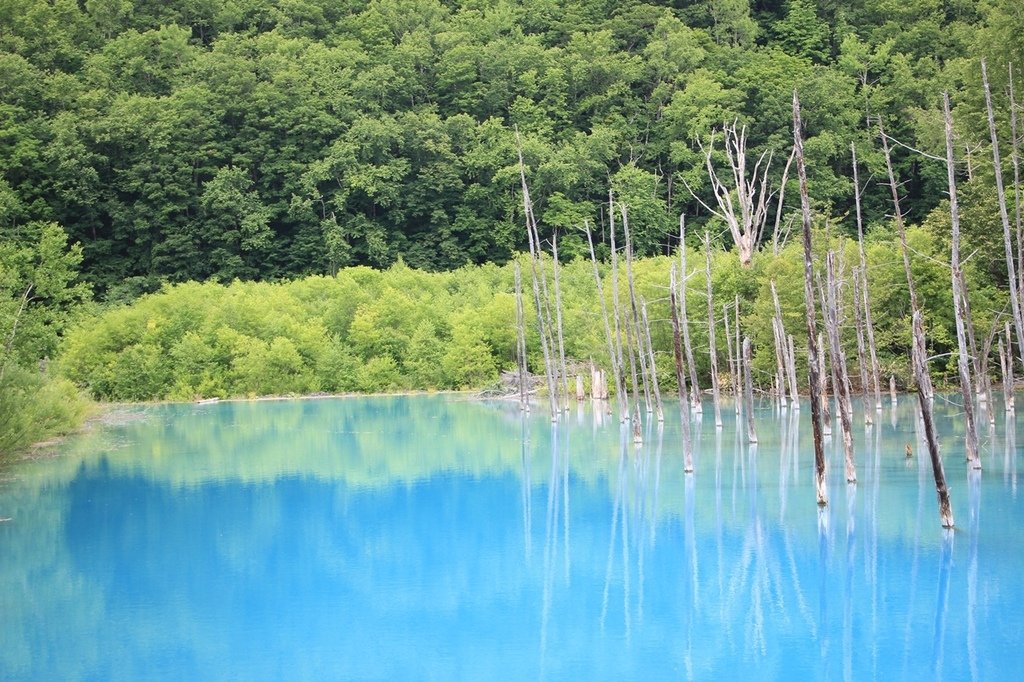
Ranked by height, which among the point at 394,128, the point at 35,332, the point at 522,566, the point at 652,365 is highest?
the point at 394,128

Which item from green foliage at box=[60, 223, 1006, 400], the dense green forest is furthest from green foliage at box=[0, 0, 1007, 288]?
green foliage at box=[60, 223, 1006, 400]

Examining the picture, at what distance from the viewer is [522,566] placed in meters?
17.0

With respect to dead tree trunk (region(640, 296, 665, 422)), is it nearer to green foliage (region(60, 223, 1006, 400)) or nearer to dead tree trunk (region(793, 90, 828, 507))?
green foliage (region(60, 223, 1006, 400))

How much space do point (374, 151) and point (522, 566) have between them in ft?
190

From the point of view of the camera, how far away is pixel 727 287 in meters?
42.8

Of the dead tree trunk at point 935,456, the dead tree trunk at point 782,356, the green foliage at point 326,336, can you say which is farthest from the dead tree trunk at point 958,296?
the green foliage at point 326,336

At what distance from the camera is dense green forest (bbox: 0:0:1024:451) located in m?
55.0

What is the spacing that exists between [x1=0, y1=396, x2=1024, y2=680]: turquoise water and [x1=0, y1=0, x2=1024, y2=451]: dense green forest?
24816 mm

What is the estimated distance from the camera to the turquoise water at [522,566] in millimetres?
12445

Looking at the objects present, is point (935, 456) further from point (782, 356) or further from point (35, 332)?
point (35, 332)

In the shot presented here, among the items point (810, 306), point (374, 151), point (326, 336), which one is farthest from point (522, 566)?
point (374, 151)

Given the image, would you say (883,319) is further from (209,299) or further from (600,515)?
(209,299)

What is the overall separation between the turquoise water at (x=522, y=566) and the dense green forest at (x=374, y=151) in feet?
81.4

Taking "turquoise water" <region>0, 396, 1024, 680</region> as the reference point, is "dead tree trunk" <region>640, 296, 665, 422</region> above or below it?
above
